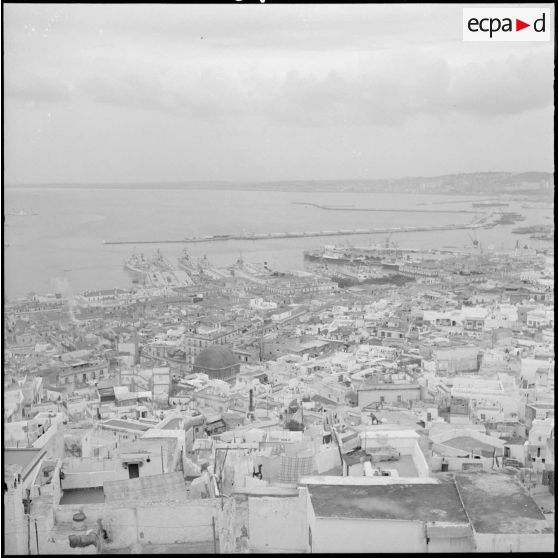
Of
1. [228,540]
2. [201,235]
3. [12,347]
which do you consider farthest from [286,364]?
[201,235]

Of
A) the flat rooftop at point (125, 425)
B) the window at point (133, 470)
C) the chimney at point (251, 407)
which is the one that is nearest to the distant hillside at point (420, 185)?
the chimney at point (251, 407)

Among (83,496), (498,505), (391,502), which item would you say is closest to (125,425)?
(83,496)

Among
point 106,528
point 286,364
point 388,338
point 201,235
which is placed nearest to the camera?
point 106,528

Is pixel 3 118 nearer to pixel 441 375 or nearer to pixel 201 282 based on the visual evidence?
pixel 441 375

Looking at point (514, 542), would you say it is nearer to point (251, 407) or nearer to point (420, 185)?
point (251, 407)

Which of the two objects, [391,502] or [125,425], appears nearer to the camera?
[391,502]

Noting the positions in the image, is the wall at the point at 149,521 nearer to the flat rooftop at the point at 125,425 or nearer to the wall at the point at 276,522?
the wall at the point at 276,522

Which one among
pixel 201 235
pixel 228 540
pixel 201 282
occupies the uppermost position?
pixel 201 235
